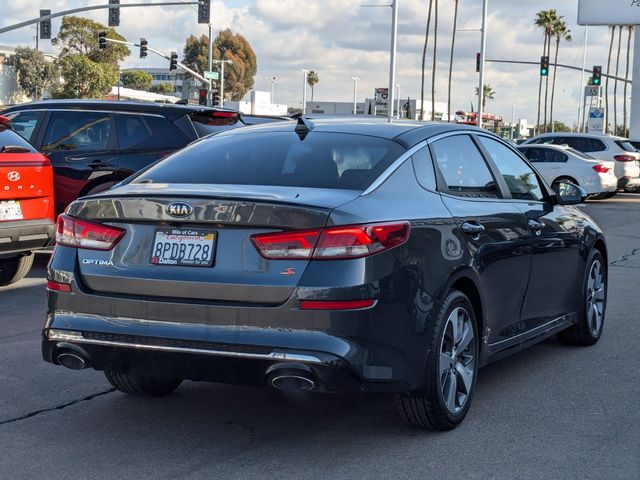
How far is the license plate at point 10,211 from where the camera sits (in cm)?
918

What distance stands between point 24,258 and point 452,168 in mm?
5756

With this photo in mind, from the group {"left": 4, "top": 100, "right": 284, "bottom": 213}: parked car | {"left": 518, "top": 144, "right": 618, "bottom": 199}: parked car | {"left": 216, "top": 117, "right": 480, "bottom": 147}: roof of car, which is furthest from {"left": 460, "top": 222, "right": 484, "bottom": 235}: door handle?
{"left": 518, "top": 144, "right": 618, "bottom": 199}: parked car

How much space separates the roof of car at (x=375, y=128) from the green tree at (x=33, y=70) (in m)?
101

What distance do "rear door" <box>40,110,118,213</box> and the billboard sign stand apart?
47.6m

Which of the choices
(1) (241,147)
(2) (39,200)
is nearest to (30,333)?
(2) (39,200)

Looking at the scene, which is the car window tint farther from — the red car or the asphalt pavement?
the asphalt pavement

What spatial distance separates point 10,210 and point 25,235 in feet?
0.89

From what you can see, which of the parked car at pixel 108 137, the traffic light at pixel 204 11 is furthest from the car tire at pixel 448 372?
the traffic light at pixel 204 11

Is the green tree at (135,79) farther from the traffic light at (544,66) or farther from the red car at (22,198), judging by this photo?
the red car at (22,198)

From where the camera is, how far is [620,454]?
193 inches

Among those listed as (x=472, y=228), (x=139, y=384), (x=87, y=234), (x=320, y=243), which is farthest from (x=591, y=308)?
(x=87, y=234)

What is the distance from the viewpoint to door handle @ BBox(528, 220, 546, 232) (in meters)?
6.34

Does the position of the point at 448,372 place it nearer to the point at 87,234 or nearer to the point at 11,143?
the point at 87,234

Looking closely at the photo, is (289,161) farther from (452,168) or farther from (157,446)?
(157,446)
